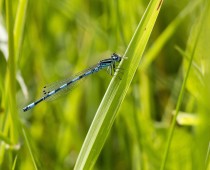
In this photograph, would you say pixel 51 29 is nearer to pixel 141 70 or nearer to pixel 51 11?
pixel 51 11

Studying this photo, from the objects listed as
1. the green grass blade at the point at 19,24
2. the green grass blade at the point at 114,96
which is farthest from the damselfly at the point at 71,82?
the green grass blade at the point at 114,96

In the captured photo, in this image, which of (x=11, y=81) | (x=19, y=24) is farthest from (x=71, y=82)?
(x=11, y=81)

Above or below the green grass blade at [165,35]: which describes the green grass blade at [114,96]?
below

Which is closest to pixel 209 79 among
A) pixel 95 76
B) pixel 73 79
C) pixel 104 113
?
Answer: pixel 104 113

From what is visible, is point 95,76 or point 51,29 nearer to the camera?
point 95,76

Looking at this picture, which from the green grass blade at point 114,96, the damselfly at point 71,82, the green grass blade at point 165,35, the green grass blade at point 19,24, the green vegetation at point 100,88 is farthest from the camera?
the green grass blade at point 165,35

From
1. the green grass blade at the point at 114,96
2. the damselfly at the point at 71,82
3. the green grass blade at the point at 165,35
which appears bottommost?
the green grass blade at the point at 114,96

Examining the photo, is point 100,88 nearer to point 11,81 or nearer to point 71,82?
point 71,82

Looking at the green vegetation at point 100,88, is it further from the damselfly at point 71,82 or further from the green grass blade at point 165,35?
the damselfly at point 71,82
